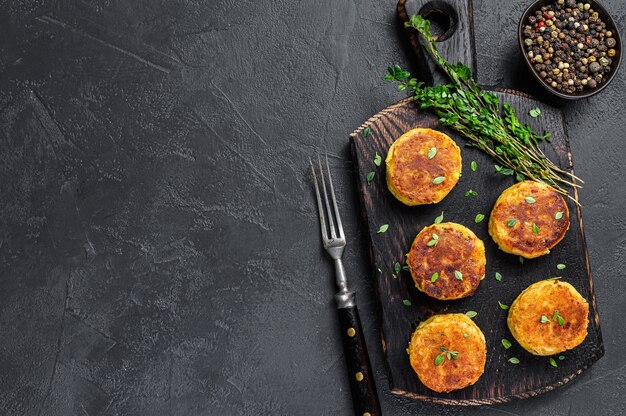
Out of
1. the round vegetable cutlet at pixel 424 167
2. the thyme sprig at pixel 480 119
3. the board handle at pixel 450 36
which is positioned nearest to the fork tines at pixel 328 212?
the round vegetable cutlet at pixel 424 167

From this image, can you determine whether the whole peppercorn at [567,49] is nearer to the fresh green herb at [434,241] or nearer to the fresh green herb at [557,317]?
the fresh green herb at [434,241]

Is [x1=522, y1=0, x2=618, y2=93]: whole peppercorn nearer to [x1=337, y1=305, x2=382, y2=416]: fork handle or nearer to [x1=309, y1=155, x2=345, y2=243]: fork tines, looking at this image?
[x1=309, y1=155, x2=345, y2=243]: fork tines

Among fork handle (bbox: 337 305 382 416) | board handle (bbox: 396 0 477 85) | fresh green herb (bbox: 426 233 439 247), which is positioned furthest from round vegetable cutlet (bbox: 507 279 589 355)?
board handle (bbox: 396 0 477 85)

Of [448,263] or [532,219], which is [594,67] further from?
[448,263]

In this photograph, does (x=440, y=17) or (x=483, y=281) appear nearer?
(x=483, y=281)

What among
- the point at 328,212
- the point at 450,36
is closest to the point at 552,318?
the point at 328,212
